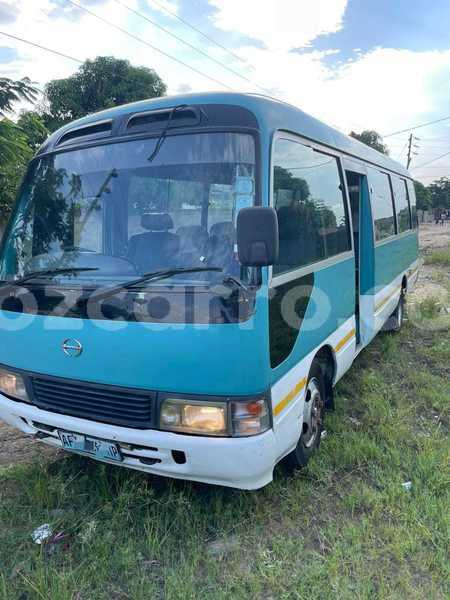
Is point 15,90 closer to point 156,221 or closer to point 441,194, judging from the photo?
point 156,221

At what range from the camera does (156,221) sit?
2711 millimetres

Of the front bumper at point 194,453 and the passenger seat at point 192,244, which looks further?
the passenger seat at point 192,244

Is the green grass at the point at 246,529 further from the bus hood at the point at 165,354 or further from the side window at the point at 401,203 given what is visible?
the side window at the point at 401,203

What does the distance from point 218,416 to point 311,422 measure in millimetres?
1274

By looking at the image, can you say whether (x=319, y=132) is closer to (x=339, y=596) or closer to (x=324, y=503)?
(x=324, y=503)

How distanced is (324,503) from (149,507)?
1.12 metres

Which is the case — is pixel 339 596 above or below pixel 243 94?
below

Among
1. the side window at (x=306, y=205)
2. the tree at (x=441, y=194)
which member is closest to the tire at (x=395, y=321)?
the side window at (x=306, y=205)

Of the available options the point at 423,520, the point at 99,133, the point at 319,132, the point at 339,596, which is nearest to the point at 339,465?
the point at 423,520

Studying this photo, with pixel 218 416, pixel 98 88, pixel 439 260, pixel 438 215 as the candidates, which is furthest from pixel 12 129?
pixel 438 215

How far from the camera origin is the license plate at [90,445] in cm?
257

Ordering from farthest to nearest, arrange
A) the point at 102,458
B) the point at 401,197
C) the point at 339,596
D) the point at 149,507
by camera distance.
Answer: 1. the point at 401,197
2. the point at 149,507
3. the point at 102,458
4. the point at 339,596

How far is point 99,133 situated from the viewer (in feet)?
9.66

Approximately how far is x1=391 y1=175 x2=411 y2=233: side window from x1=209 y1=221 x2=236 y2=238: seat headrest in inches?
192
